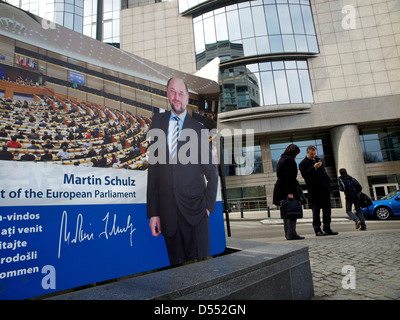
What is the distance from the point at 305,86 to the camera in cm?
2642

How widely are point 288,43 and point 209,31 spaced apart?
27.8 ft

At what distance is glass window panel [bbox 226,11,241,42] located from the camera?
87.0 feet

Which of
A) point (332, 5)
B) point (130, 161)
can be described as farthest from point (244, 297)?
point (332, 5)

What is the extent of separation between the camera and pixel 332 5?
88.9 ft

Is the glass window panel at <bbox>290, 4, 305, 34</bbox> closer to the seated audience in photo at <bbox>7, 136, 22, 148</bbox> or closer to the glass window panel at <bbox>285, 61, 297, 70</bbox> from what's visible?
the glass window panel at <bbox>285, 61, 297, 70</bbox>

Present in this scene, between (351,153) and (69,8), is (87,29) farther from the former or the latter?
(351,153)

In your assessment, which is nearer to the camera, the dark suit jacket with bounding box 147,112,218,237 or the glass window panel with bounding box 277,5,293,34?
the dark suit jacket with bounding box 147,112,218,237

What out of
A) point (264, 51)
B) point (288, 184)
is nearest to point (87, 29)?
point (264, 51)

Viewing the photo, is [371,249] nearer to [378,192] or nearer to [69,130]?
[69,130]

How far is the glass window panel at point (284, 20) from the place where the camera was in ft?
85.8

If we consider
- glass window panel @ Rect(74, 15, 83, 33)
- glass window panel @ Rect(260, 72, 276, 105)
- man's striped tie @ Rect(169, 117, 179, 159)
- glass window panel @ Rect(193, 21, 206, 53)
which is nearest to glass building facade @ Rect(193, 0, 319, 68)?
glass window panel @ Rect(193, 21, 206, 53)

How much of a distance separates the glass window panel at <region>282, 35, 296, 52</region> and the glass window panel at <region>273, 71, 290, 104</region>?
268 centimetres

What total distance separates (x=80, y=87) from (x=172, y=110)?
99 centimetres
